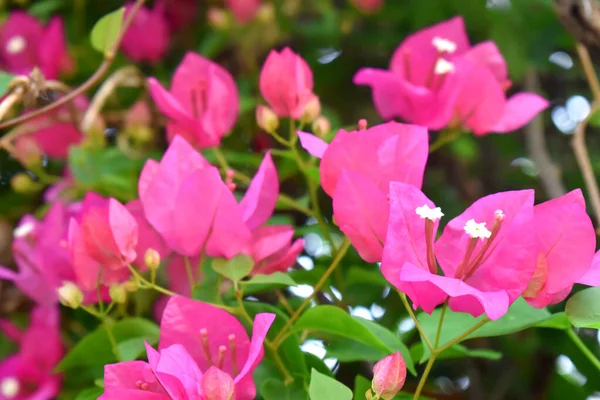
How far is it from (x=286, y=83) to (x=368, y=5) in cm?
60

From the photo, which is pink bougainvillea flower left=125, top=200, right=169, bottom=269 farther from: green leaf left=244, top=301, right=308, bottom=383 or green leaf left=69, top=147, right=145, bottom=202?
green leaf left=69, top=147, right=145, bottom=202

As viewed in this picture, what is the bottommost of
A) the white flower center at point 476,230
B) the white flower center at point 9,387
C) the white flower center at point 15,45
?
the white flower center at point 9,387

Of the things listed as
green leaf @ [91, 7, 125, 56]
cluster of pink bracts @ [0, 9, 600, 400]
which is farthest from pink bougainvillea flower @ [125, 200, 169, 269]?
green leaf @ [91, 7, 125, 56]

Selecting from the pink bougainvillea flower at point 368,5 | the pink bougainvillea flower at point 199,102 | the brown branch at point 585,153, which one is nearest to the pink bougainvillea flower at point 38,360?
the pink bougainvillea flower at point 199,102

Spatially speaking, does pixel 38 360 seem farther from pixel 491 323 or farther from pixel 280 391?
pixel 491 323

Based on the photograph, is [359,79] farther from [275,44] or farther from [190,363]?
[275,44]

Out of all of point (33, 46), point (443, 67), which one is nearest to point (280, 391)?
point (443, 67)

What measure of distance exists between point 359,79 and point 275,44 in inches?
22.3

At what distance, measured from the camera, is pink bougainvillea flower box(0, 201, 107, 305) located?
29.4 inches

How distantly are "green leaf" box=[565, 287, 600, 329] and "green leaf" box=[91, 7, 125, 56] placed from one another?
505 millimetres

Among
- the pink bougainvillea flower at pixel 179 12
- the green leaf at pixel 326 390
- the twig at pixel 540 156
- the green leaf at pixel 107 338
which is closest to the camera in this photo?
the green leaf at pixel 326 390

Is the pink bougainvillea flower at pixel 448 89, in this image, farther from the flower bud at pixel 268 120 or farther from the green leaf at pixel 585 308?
the green leaf at pixel 585 308

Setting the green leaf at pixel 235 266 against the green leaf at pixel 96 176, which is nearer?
the green leaf at pixel 235 266

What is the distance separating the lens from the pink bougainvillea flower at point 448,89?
0.74 meters
